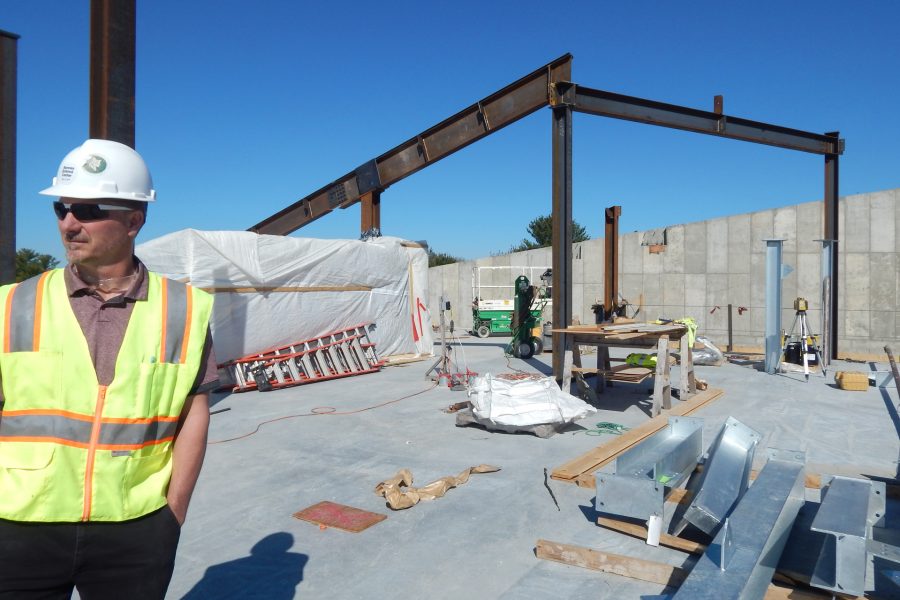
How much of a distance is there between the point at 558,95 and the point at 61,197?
32.5 feet

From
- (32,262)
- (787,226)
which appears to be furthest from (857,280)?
(32,262)

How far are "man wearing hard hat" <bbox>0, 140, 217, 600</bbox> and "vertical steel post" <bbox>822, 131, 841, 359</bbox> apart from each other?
1521cm

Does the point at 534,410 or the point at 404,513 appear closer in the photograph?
the point at 404,513

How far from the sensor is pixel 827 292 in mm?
13266

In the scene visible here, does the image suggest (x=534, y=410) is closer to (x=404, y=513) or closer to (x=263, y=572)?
(x=404, y=513)

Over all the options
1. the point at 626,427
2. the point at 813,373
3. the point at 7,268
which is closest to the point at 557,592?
the point at 626,427

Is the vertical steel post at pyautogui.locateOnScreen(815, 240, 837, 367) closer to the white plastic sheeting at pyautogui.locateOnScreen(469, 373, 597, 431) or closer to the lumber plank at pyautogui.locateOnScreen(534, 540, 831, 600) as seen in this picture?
the white plastic sheeting at pyautogui.locateOnScreen(469, 373, 597, 431)

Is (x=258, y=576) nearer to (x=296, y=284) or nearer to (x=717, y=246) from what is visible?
(x=296, y=284)

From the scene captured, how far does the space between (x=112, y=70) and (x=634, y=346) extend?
7.05 m

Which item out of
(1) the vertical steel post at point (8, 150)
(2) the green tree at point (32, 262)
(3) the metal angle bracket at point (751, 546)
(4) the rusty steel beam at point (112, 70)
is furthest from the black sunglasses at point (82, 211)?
(2) the green tree at point (32, 262)

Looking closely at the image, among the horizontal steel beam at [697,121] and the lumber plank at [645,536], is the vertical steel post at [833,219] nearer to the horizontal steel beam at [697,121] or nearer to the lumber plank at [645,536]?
the horizontal steel beam at [697,121]

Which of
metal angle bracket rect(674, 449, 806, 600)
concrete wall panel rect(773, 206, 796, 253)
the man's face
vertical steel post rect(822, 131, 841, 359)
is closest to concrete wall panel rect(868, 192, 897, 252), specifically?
concrete wall panel rect(773, 206, 796, 253)

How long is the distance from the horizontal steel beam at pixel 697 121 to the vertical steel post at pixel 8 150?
8044 mm

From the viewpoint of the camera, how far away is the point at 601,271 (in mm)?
20547
